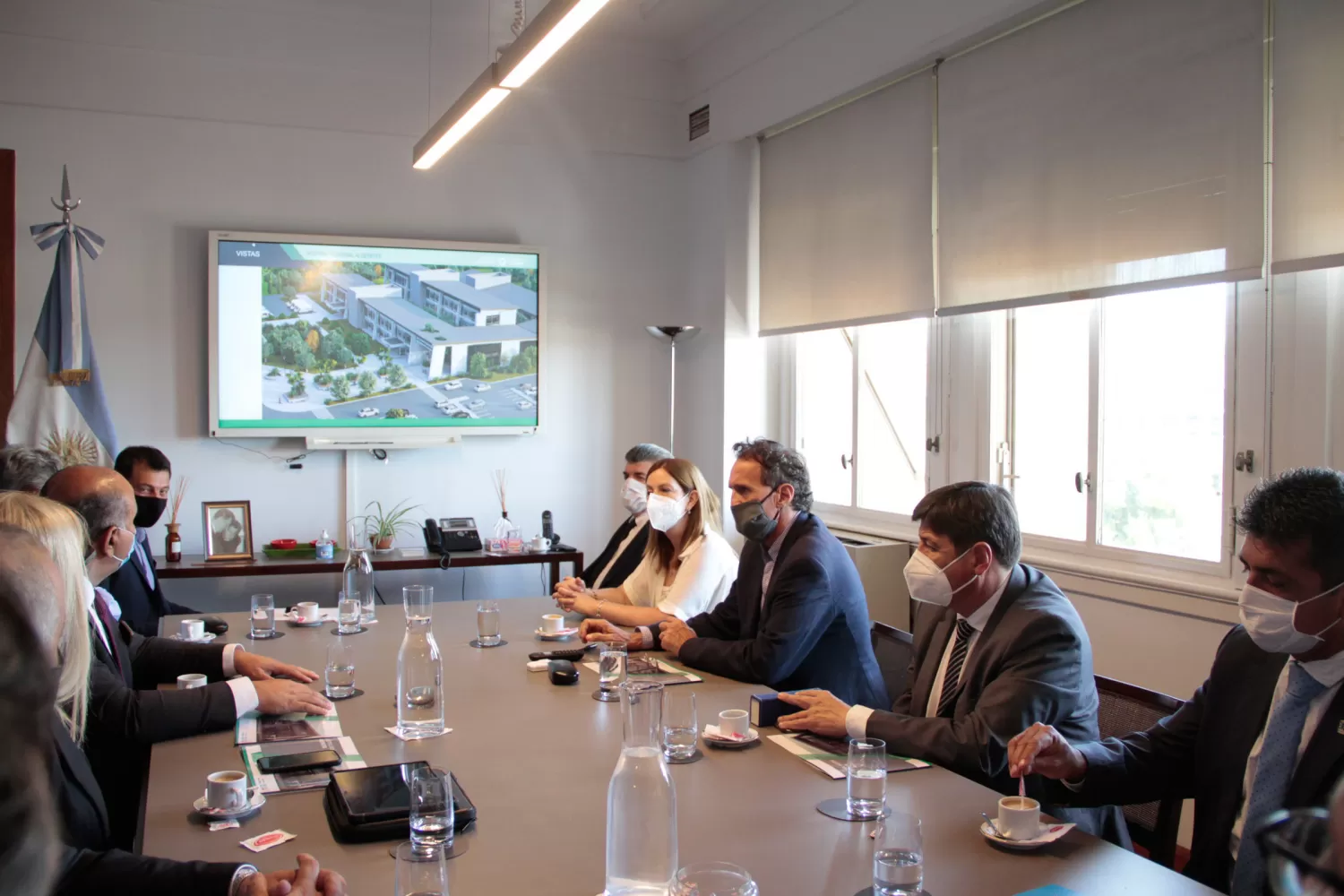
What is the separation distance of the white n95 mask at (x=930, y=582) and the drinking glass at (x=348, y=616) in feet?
6.15

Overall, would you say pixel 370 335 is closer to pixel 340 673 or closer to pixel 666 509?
pixel 666 509

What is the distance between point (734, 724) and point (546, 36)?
1858 millimetres

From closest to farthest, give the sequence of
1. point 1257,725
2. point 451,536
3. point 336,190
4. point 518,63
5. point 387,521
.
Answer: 1. point 1257,725
2. point 518,63
3. point 451,536
4. point 336,190
5. point 387,521

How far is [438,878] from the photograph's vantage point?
1.34 m

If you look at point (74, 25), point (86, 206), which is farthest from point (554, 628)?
point (74, 25)

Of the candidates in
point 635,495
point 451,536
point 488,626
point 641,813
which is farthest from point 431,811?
point 451,536

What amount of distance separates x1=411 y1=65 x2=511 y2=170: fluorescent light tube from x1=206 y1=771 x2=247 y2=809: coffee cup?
90.7 inches

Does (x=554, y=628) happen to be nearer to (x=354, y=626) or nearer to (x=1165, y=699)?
(x=354, y=626)

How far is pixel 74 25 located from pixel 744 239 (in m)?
3.61

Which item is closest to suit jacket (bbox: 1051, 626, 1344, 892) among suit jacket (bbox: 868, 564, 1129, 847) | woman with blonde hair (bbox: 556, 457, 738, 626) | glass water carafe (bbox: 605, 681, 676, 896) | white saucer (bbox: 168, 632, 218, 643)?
suit jacket (bbox: 868, 564, 1129, 847)

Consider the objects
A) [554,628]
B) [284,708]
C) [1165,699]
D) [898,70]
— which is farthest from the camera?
[898,70]

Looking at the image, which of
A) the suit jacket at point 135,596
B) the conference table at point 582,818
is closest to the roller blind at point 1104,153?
the conference table at point 582,818

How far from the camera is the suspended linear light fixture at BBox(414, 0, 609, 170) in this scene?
264 centimetres

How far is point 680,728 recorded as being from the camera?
6.95 feet
